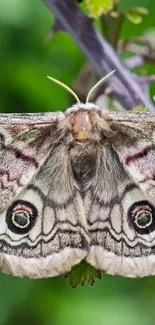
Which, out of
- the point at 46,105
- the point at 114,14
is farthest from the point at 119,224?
the point at 46,105

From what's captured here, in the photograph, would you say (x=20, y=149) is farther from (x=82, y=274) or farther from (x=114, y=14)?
(x=114, y=14)

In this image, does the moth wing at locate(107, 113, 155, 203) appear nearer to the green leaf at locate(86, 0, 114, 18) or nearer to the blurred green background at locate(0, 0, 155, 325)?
the green leaf at locate(86, 0, 114, 18)

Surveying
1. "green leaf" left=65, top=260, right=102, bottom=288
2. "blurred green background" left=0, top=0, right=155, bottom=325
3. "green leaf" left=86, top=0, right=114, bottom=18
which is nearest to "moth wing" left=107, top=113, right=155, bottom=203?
"green leaf" left=65, top=260, right=102, bottom=288

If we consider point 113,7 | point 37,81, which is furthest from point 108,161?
point 37,81

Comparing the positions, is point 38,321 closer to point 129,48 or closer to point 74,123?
point 129,48

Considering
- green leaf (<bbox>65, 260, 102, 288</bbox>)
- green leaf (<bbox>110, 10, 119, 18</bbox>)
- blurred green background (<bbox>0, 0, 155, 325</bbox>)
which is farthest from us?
blurred green background (<bbox>0, 0, 155, 325</bbox>)

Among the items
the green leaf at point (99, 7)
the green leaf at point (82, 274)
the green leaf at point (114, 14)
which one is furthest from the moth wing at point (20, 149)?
the green leaf at point (114, 14)
